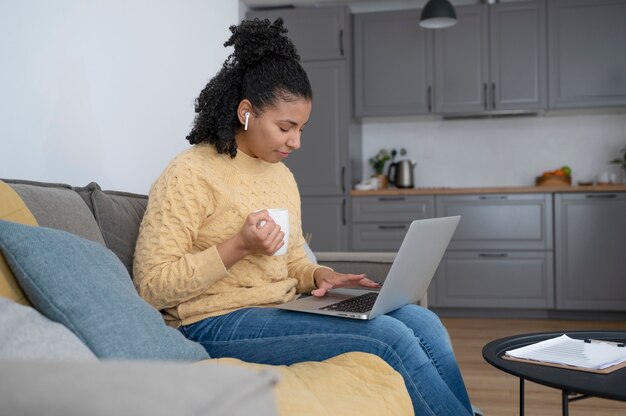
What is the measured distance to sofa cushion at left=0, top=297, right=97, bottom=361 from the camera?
2.69ft

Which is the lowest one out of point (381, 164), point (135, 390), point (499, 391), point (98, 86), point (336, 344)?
point (499, 391)

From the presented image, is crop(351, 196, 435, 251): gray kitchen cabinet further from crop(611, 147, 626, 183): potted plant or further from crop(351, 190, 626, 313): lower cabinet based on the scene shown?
crop(611, 147, 626, 183): potted plant

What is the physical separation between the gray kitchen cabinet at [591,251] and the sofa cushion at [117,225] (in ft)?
12.3

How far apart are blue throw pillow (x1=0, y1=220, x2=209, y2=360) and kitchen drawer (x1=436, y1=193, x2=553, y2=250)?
4030 mm

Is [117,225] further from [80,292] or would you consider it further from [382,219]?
[382,219]

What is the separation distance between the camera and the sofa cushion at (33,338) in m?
0.82

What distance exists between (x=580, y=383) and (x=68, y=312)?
93 centimetres

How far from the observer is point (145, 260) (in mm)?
1581

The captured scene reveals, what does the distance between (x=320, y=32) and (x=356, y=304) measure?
3810 millimetres

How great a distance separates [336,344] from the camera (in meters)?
1.51

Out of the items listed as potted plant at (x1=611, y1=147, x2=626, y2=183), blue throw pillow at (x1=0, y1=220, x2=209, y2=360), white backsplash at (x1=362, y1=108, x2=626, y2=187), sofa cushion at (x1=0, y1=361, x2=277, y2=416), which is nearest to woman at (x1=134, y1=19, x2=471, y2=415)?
blue throw pillow at (x1=0, y1=220, x2=209, y2=360)

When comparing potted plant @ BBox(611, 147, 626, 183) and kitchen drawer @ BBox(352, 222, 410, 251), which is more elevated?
potted plant @ BBox(611, 147, 626, 183)

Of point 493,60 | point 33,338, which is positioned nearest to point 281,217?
point 33,338

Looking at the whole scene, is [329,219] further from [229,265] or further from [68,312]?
[68,312]
